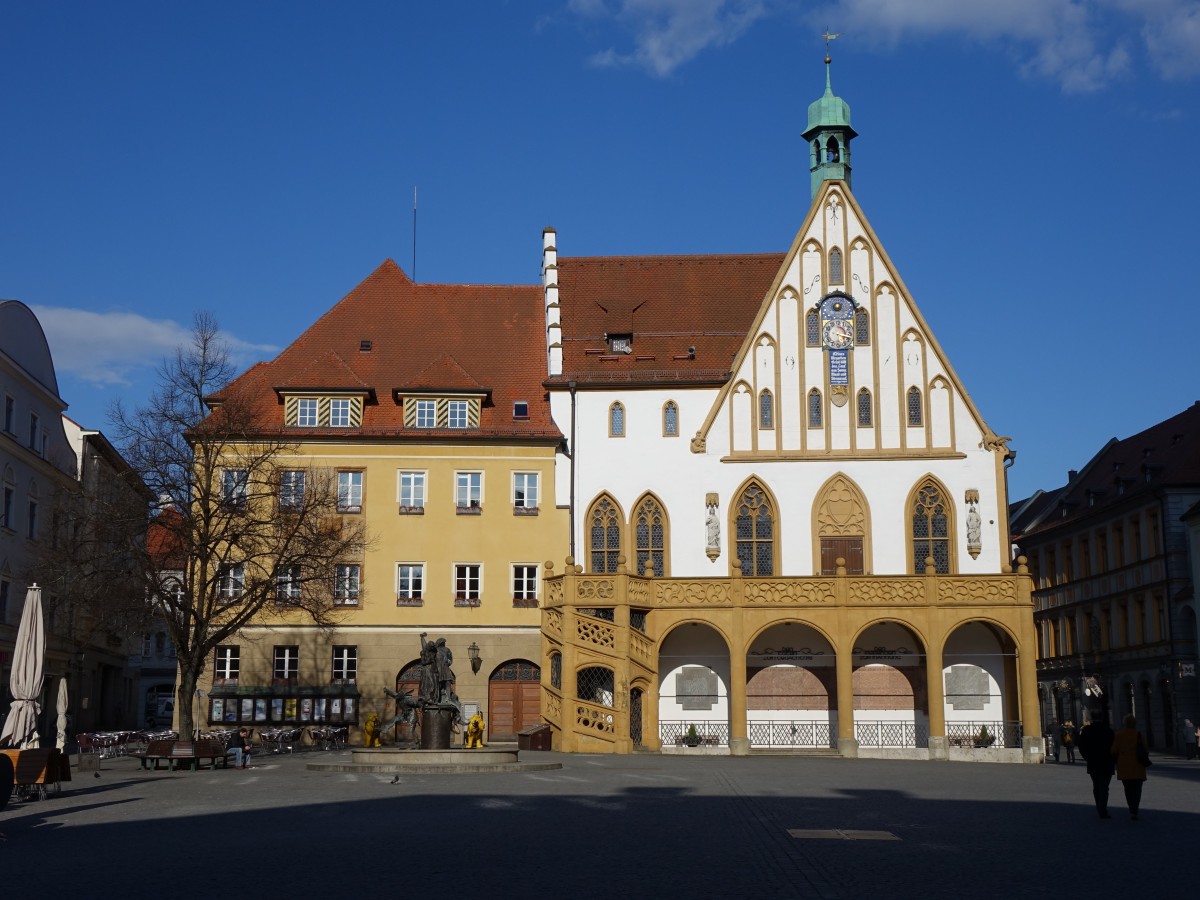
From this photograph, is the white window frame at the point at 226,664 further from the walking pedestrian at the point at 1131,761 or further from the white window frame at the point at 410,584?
the walking pedestrian at the point at 1131,761

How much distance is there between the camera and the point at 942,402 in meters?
45.6

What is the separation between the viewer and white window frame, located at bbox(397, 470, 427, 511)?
4656 centimetres

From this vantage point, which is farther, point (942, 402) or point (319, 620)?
point (942, 402)

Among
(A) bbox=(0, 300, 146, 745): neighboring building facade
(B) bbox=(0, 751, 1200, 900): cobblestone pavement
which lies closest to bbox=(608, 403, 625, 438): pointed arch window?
(A) bbox=(0, 300, 146, 745): neighboring building facade

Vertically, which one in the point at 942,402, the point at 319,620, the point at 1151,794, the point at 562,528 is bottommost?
the point at 1151,794

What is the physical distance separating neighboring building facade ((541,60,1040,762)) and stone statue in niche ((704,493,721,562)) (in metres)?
0.06

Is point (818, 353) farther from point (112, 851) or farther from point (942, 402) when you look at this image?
point (112, 851)

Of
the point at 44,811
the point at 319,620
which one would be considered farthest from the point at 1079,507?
the point at 44,811

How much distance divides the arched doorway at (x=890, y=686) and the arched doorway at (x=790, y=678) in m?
0.94

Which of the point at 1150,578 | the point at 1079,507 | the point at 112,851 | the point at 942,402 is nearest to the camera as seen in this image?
the point at 112,851

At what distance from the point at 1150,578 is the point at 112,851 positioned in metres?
47.5

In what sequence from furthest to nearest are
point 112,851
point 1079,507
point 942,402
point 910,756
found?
point 1079,507 → point 942,402 → point 910,756 → point 112,851

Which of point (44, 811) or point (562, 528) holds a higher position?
point (562, 528)

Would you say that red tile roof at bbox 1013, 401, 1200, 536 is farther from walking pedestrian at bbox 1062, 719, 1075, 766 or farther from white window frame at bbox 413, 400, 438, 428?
white window frame at bbox 413, 400, 438, 428
